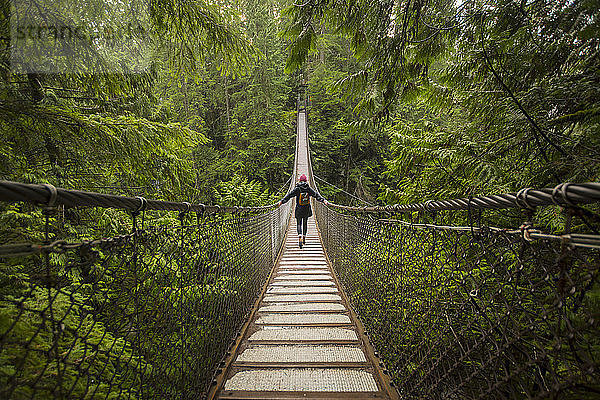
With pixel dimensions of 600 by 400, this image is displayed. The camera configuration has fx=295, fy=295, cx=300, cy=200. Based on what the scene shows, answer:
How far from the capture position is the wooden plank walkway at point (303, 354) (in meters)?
1.35

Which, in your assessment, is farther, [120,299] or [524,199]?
[120,299]

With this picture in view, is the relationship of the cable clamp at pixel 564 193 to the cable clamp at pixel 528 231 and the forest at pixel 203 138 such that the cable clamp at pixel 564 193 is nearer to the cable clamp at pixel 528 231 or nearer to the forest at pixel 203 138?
the cable clamp at pixel 528 231

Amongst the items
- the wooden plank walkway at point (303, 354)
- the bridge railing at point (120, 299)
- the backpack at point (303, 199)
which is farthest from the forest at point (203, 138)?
the backpack at point (303, 199)

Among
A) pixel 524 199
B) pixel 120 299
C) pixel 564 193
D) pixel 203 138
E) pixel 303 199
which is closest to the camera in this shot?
pixel 564 193

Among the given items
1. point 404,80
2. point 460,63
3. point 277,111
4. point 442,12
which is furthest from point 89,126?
point 277,111

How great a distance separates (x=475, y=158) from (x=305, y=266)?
2.65m

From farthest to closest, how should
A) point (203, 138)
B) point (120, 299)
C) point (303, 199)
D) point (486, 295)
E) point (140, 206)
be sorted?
1. point (303, 199)
2. point (203, 138)
3. point (486, 295)
4. point (120, 299)
5. point (140, 206)

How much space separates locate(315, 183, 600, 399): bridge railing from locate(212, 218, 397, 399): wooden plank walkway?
13 centimetres

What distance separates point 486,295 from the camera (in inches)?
64.2

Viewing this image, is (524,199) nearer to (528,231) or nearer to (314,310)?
(528,231)

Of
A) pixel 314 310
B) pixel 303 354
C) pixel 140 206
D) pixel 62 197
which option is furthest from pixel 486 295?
pixel 62 197

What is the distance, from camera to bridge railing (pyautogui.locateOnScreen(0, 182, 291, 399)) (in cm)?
59

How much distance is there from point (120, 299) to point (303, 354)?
1011 mm

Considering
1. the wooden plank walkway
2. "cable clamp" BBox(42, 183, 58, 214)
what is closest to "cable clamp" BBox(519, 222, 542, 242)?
"cable clamp" BBox(42, 183, 58, 214)
